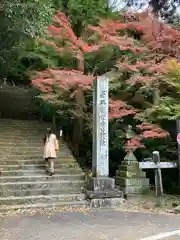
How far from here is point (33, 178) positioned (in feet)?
35.1

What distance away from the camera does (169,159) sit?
12281 millimetres

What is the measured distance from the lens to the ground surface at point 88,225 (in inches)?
256

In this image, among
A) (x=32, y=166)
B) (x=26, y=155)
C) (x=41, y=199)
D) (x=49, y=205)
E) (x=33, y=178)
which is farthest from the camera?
(x=26, y=155)

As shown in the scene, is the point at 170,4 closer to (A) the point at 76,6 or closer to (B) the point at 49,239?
(B) the point at 49,239

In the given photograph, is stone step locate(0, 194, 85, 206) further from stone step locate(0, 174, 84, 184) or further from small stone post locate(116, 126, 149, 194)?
small stone post locate(116, 126, 149, 194)

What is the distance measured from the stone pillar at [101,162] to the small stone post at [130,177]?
3.10 feet

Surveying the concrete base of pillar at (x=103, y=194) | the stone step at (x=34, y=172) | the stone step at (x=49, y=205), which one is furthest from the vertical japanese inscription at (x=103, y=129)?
the stone step at (x=34, y=172)

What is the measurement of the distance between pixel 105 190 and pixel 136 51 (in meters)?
5.32

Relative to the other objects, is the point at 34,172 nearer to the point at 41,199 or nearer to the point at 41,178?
the point at 41,178

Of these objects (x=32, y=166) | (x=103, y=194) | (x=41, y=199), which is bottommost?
(x=41, y=199)

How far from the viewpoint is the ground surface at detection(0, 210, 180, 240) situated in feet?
21.4

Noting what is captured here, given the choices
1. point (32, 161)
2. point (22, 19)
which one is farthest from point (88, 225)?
point (22, 19)

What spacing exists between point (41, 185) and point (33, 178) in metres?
0.45

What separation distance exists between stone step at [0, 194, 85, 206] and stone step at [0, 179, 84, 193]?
402 mm
